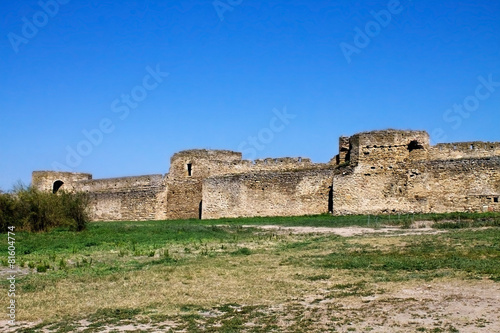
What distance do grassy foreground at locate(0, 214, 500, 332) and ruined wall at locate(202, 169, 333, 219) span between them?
33.6ft

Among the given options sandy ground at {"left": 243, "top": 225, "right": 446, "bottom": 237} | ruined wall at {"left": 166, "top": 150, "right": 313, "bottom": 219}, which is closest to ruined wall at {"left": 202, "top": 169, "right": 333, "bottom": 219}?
ruined wall at {"left": 166, "top": 150, "right": 313, "bottom": 219}

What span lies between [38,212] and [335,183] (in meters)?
12.1

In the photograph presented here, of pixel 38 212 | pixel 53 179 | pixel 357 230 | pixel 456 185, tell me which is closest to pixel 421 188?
pixel 456 185

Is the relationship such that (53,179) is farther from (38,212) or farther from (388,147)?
(388,147)

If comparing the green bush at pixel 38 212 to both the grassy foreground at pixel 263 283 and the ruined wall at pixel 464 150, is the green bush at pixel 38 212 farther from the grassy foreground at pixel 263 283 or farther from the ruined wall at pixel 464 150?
the ruined wall at pixel 464 150

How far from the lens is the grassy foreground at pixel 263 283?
6648 millimetres

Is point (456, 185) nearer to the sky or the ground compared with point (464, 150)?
nearer to the ground

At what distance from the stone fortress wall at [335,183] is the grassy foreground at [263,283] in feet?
21.6

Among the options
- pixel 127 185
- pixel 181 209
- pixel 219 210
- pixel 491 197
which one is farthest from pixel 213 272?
pixel 127 185

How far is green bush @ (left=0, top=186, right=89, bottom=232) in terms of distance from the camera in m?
20.0

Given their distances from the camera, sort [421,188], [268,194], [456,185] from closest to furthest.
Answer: [456,185] < [421,188] < [268,194]

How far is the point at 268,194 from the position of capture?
27.0 m

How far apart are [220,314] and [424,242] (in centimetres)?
715

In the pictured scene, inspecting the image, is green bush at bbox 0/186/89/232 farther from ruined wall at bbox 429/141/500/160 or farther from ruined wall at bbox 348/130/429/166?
ruined wall at bbox 429/141/500/160
